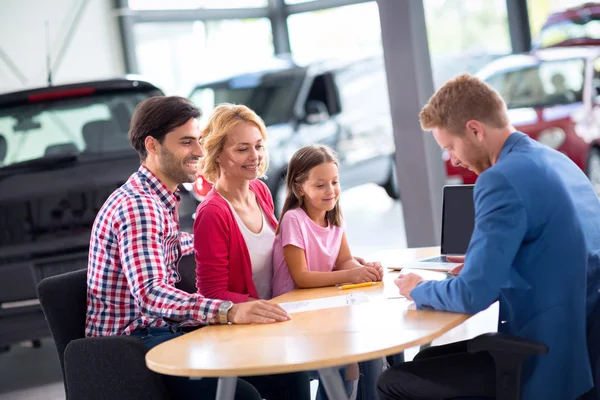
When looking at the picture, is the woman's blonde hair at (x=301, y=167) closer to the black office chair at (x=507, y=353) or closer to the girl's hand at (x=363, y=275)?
the girl's hand at (x=363, y=275)

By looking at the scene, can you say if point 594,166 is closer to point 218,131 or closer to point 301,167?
point 301,167

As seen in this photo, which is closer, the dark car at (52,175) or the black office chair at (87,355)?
the black office chair at (87,355)

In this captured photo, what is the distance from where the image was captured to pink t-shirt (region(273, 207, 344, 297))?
3.14 metres

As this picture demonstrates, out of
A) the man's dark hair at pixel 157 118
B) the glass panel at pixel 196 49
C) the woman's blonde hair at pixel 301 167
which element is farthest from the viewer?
the glass panel at pixel 196 49

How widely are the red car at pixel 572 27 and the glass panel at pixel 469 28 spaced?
210 centimetres

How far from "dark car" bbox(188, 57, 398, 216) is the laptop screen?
13.2 feet

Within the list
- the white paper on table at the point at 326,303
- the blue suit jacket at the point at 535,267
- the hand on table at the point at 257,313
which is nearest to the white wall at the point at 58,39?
the white paper on table at the point at 326,303

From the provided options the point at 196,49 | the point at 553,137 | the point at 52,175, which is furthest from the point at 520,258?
the point at 196,49

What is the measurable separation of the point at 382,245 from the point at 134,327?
5027 millimetres

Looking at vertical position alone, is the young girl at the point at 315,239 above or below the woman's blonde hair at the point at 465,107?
below

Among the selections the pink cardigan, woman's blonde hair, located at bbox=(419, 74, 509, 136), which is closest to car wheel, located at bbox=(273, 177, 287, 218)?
the pink cardigan

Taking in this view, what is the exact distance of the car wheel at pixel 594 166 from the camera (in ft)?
24.6

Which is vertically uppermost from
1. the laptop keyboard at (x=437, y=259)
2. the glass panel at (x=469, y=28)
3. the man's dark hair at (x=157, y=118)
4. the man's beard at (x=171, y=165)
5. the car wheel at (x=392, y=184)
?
the glass panel at (x=469, y=28)

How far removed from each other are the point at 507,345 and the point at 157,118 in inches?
52.2
